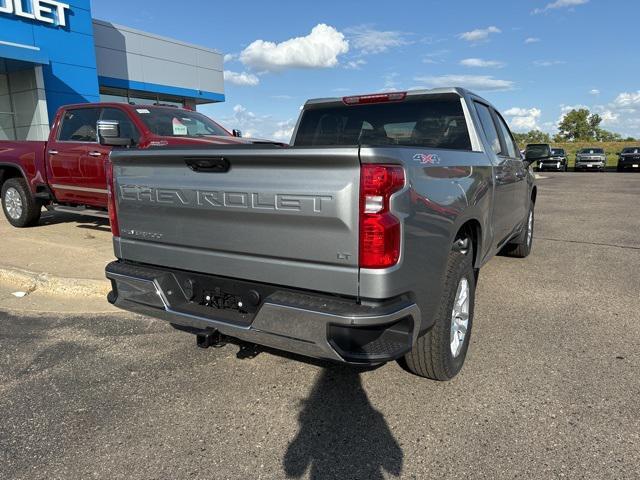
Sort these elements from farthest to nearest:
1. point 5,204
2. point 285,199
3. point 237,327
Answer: point 5,204 → point 237,327 → point 285,199

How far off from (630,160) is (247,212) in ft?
117

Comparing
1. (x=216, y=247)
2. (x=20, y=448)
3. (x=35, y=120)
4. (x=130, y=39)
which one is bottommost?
(x=20, y=448)

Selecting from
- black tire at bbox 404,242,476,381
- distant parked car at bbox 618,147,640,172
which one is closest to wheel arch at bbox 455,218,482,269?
black tire at bbox 404,242,476,381

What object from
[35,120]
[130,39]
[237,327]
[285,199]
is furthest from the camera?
[130,39]

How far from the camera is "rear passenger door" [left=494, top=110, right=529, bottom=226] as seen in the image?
4.97 m

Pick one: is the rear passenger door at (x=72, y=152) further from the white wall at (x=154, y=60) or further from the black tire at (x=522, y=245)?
the white wall at (x=154, y=60)

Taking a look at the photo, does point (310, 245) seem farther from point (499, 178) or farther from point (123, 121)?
point (123, 121)

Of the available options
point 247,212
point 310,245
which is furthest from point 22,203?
point 310,245

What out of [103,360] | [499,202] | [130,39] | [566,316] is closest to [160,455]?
[103,360]

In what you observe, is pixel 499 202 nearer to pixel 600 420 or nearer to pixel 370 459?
pixel 600 420

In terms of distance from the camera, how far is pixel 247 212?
260cm

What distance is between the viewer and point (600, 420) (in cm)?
274

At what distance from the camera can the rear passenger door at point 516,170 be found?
4.97 metres

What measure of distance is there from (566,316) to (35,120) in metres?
17.0
